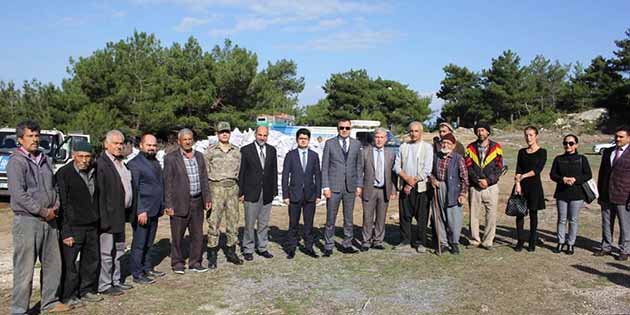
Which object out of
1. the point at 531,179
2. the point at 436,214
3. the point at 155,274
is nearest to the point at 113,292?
the point at 155,274

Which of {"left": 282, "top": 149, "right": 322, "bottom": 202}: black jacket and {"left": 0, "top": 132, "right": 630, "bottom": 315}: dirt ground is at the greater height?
{"left": 282, "top": 149, "right": 322, "bottom": 202}: black jacket

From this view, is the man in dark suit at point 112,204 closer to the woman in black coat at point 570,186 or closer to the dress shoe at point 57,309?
the dress shoe at point 57,309

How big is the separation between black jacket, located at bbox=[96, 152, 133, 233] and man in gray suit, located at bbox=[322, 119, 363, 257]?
2.86 metres

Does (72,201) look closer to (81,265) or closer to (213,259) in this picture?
(81,265)

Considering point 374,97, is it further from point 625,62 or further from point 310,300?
point 310,300

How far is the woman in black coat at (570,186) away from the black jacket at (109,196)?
19.5ft

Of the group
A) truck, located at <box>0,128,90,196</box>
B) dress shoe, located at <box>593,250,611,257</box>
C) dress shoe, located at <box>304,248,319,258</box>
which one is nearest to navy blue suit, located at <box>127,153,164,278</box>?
dress shoe, located at <box>304,248,319,258</box>

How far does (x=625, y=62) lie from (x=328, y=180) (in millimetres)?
47033

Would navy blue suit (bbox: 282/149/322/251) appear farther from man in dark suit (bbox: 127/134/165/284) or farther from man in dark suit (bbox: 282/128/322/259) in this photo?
man in dark suit (bbox: 127/134/165/284)

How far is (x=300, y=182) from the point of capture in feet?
22.8

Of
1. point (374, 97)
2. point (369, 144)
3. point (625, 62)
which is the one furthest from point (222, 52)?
point (625, 62)

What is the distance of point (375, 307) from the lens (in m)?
5.06

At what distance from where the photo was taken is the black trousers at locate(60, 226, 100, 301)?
190 inches

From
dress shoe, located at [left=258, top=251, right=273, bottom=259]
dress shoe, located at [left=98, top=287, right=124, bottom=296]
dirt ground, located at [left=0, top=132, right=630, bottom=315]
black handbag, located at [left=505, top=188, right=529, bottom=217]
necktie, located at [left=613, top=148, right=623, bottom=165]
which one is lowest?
dirt ground, located at [left=0, top=132, right=630, bottom=315]
